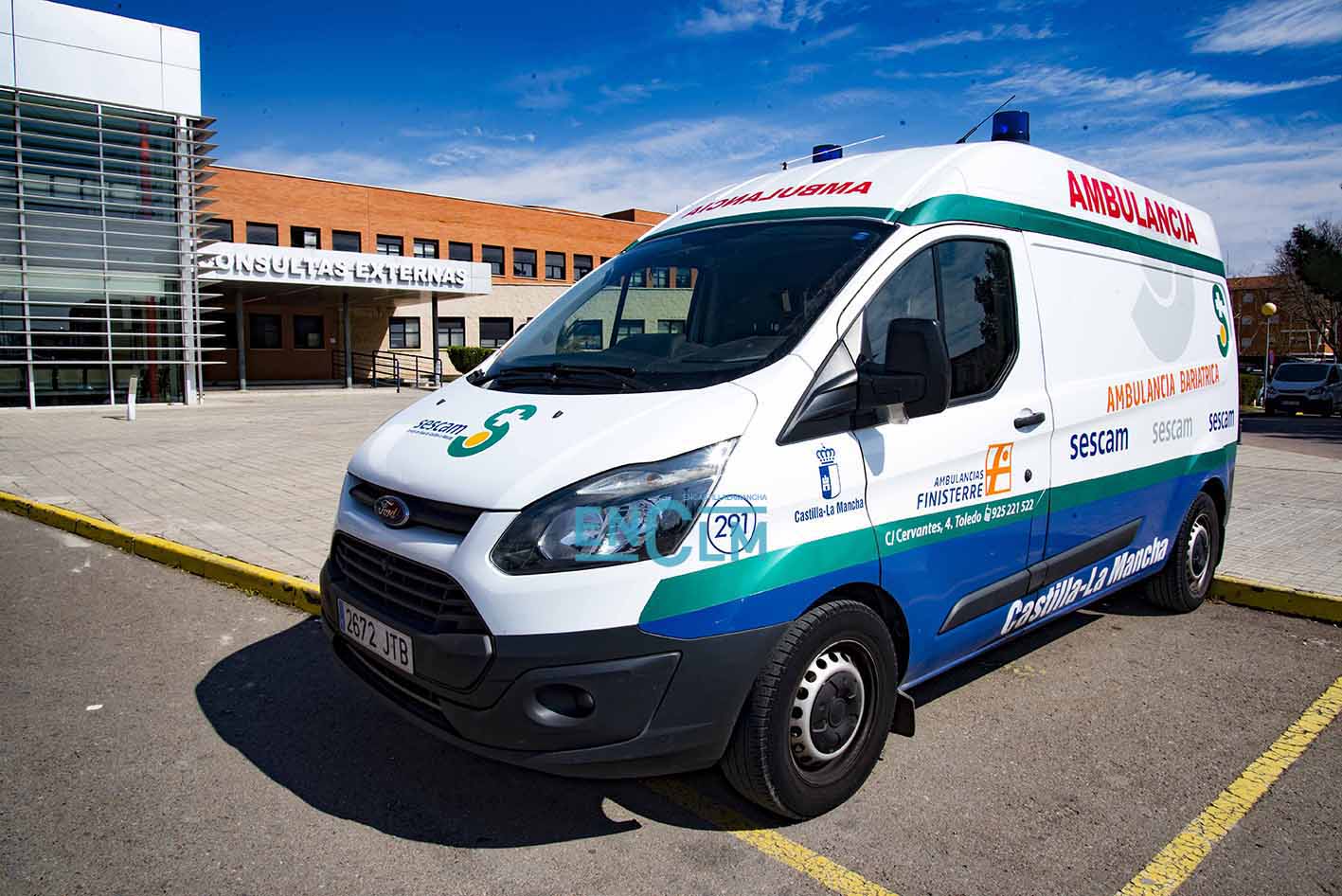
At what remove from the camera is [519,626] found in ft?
8.43

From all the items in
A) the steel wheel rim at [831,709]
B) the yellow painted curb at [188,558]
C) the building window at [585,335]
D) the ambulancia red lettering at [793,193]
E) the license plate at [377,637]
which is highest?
the ambulancia red lettering at [793,193]

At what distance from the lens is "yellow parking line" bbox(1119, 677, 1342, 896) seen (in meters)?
2.67

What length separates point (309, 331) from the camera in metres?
39.8

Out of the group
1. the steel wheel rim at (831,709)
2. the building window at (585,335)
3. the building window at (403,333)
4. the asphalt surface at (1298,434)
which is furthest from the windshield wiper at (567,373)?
the building window at (403,333)

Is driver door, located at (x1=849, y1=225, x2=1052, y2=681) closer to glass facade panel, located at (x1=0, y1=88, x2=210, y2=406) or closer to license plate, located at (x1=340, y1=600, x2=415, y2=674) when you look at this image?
license plate, located at (x1=340, y1=600, x2=415, y2=674)

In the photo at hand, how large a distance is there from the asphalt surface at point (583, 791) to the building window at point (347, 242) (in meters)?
39.9

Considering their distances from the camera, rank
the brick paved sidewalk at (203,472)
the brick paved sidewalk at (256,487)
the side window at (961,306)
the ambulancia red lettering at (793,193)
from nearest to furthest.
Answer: the side window at (961,306), the ambulancia red lettering at (793,193), the brick paved sidewalk at (256,487), the brick paved sidewalk at (203,472)

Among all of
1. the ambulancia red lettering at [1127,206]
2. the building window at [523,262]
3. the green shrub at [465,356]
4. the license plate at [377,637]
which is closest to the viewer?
the license plate at [377,637]

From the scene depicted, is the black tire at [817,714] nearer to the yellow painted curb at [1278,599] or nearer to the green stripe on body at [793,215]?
the green stripe on body at [793,215]

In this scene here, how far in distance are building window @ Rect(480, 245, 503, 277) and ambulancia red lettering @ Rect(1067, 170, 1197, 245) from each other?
44.6 meters

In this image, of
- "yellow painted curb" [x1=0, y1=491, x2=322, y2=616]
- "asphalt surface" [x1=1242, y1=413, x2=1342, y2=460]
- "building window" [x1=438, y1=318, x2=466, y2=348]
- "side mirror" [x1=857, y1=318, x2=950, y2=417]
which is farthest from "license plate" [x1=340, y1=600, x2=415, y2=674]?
"building window" [x1=438, y1=318, x2=466, y2=348]

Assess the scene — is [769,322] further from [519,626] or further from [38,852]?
[38,852]

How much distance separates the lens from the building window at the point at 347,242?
41.5 meters

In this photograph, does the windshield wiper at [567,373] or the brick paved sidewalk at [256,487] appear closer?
the windshield wiper at [567,373]
